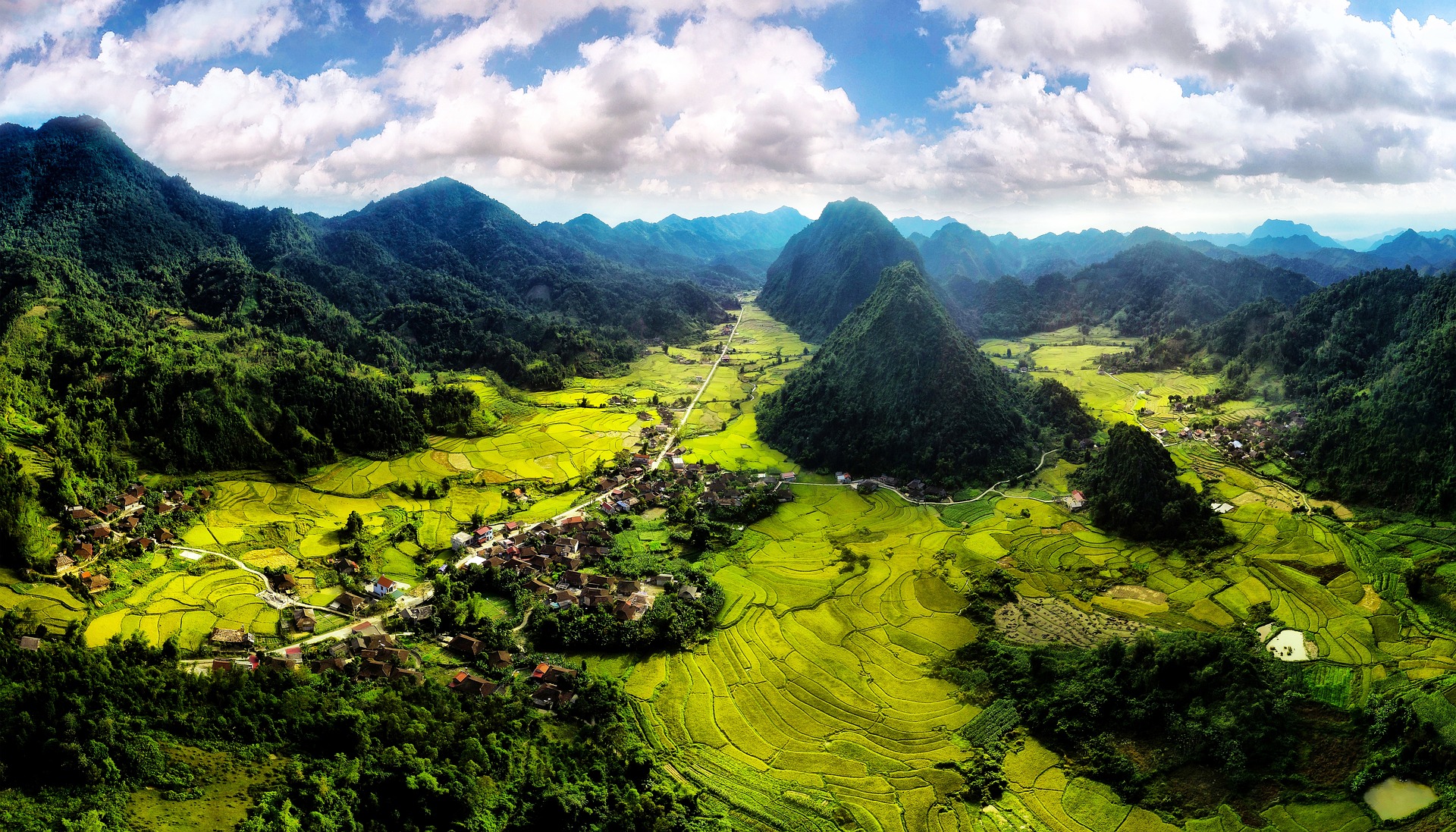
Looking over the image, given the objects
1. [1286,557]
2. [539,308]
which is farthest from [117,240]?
[1286,557]

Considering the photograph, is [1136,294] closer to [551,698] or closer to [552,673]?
[552,673]

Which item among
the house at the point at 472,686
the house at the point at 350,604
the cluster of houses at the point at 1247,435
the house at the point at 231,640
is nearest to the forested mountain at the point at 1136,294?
the cluster of houses at the point at 1247,435

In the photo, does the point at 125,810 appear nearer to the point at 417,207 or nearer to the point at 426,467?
the point at 426,467

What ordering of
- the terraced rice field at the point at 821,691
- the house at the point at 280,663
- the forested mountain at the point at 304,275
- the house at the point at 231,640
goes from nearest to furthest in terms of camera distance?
the terraced rice field at the point at 821,691, the house at the point at 280,663, the house at the point at 231,640, the forested mountain at the point at 304,275

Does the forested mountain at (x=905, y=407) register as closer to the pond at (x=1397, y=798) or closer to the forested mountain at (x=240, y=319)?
the pond at (x=1397, y=798)

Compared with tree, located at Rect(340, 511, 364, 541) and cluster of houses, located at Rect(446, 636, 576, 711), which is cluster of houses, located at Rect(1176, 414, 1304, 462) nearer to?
cluster of houses, located at Rect(446, 636, 576, 711)

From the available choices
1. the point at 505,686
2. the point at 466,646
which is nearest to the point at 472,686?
the point at 505,686
